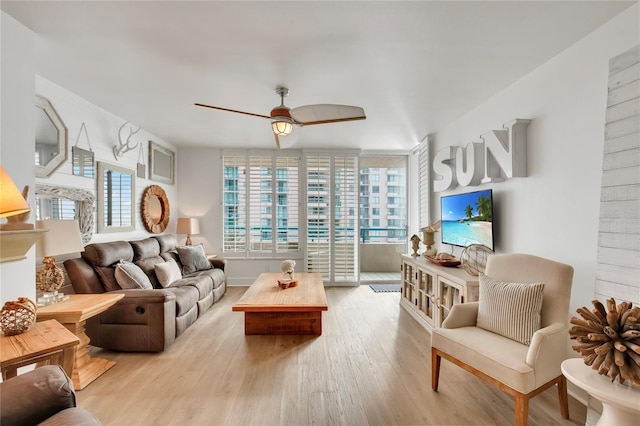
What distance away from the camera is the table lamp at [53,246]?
215 centimetres

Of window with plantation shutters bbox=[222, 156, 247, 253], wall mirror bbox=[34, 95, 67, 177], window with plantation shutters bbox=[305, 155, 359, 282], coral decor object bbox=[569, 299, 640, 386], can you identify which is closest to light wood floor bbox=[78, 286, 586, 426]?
coral decor object bbox=[569, 299, 640, 386]

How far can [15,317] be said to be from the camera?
163cm

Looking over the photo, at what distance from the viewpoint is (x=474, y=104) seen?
11.0ft

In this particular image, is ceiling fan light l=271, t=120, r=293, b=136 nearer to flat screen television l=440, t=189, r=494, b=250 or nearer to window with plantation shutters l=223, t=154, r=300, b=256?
flat screen television l=440, t=189, r=494, b=250

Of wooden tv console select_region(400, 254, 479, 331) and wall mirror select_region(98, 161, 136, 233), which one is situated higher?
wall mirror select_region(98, 161, 136, 233)

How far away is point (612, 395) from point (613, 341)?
0.21 metres

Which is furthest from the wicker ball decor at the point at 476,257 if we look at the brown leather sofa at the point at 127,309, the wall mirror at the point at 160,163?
the wall mirror at the point at 160,163

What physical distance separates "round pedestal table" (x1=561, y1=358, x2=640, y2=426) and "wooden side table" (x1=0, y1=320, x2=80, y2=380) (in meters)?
2.41

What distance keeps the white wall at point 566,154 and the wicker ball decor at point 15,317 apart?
11.3 ft

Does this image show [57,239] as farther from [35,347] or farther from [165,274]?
[165,274]

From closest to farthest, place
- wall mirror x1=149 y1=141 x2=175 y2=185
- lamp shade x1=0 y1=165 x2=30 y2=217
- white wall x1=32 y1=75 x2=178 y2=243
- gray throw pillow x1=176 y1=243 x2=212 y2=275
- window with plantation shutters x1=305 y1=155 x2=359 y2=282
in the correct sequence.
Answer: lamp shade x1=0 y1=165 x2=30 y2=217, white wall x1=32 y1=75 x2=178 y2=243, gray throw pillow x1=176 y1=243 x2=212 y2=275, wall mirror x1=149 y1=141 x2=175 y2=185, window with plantation shutters x1=305 y1=155 x2=359 y2=282

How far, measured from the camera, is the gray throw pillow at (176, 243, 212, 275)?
431cm

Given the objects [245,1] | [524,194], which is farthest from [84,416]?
[524,194]

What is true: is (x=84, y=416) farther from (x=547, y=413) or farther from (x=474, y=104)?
(x=474, y=104)
